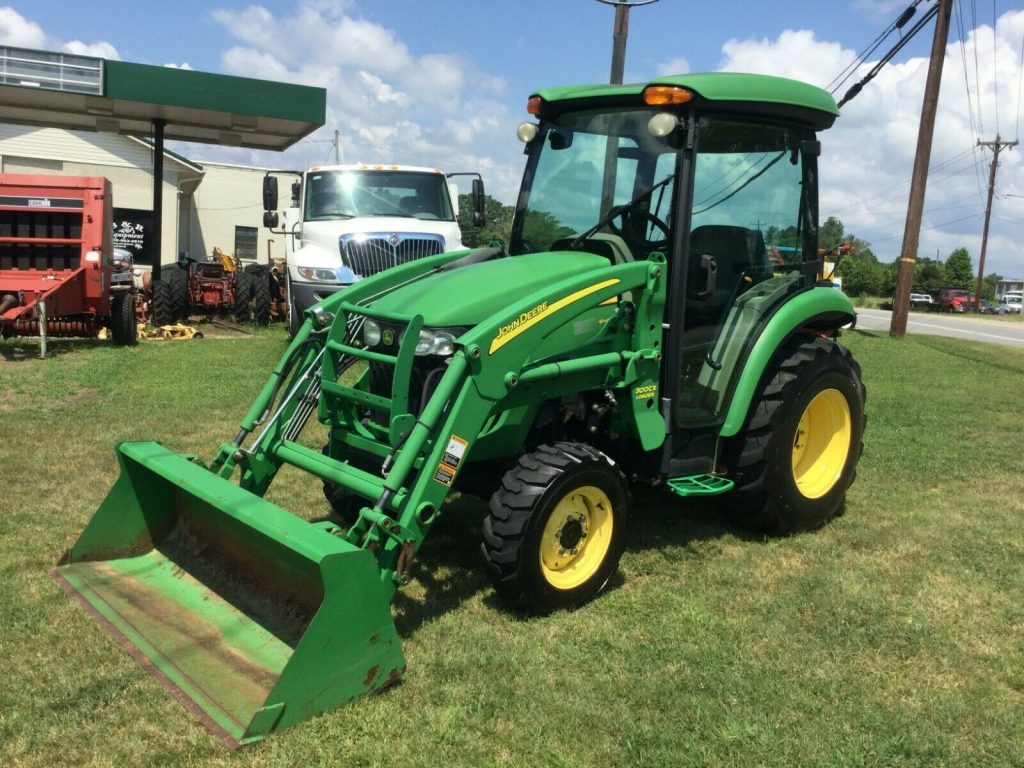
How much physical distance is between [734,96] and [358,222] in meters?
8.09

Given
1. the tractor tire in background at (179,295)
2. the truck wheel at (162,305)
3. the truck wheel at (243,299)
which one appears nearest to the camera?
the truck wheel at (162,305)

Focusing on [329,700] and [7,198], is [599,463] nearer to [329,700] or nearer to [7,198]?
[329,700]

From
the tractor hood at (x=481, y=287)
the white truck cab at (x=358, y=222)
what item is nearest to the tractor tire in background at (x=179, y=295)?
the white truck cab at (x=358, y=222)

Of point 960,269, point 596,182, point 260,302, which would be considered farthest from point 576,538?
point 960,269

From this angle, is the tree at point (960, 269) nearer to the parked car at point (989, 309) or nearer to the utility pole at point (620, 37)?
the parked car at point (989, 309)

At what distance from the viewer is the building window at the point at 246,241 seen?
3472 cm

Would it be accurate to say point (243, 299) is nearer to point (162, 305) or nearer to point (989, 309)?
point (162, 305)

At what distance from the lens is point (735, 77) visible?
446 cm

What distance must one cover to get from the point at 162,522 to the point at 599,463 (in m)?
2.11

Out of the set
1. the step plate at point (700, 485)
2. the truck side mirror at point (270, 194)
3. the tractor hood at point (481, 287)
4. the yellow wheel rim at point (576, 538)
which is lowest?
the yellow wheel rim at point (576, 538)

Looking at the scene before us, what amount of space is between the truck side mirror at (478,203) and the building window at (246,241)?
24.9 m

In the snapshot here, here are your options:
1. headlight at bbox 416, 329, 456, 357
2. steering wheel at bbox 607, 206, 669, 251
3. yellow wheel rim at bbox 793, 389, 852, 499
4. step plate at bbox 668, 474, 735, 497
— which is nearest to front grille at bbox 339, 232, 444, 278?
yellow wheel rim at bbox 793, 389, 852, 499

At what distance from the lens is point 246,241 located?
3497 cm

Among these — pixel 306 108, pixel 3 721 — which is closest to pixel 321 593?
pixel 3 721
